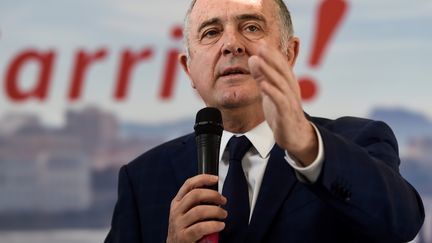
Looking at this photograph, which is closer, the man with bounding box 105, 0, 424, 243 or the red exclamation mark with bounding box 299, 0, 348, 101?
the man with bounding box 105, 0, 424, 243

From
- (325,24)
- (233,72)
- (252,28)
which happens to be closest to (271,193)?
(233,72)

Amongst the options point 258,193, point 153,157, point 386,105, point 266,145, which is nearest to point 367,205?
point 258,193

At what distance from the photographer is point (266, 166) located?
1.54 meters

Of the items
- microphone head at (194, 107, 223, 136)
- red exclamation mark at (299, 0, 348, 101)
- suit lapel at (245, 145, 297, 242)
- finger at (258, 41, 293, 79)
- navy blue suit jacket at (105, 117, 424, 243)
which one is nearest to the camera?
finger at (258, 41, 293, 79)

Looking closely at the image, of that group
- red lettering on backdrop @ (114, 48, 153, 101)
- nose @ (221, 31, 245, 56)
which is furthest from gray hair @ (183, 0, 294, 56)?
red lettering on backdrop @ (114, 48, 153, 101)

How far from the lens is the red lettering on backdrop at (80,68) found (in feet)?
10.4

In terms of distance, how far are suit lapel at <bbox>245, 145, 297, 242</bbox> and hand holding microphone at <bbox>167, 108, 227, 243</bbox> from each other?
0.65 feet

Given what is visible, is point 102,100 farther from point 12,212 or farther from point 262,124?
point 262,124

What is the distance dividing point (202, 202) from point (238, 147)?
0.38m

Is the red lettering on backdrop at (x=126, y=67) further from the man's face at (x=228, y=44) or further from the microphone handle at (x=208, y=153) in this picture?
the microphone handle at (x=208, y=153)

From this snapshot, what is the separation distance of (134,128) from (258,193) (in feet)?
5.49

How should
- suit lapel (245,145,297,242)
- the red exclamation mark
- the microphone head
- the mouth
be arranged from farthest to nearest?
the red exclamation mark, the mouth, suit lapel (245,145,297,242), the microphone head

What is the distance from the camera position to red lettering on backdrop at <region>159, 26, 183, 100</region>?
3123 mm

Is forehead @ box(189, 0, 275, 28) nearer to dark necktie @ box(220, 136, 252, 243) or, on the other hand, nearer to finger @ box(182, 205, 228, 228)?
dark necktie @ box(220, 136, 252, 243)
